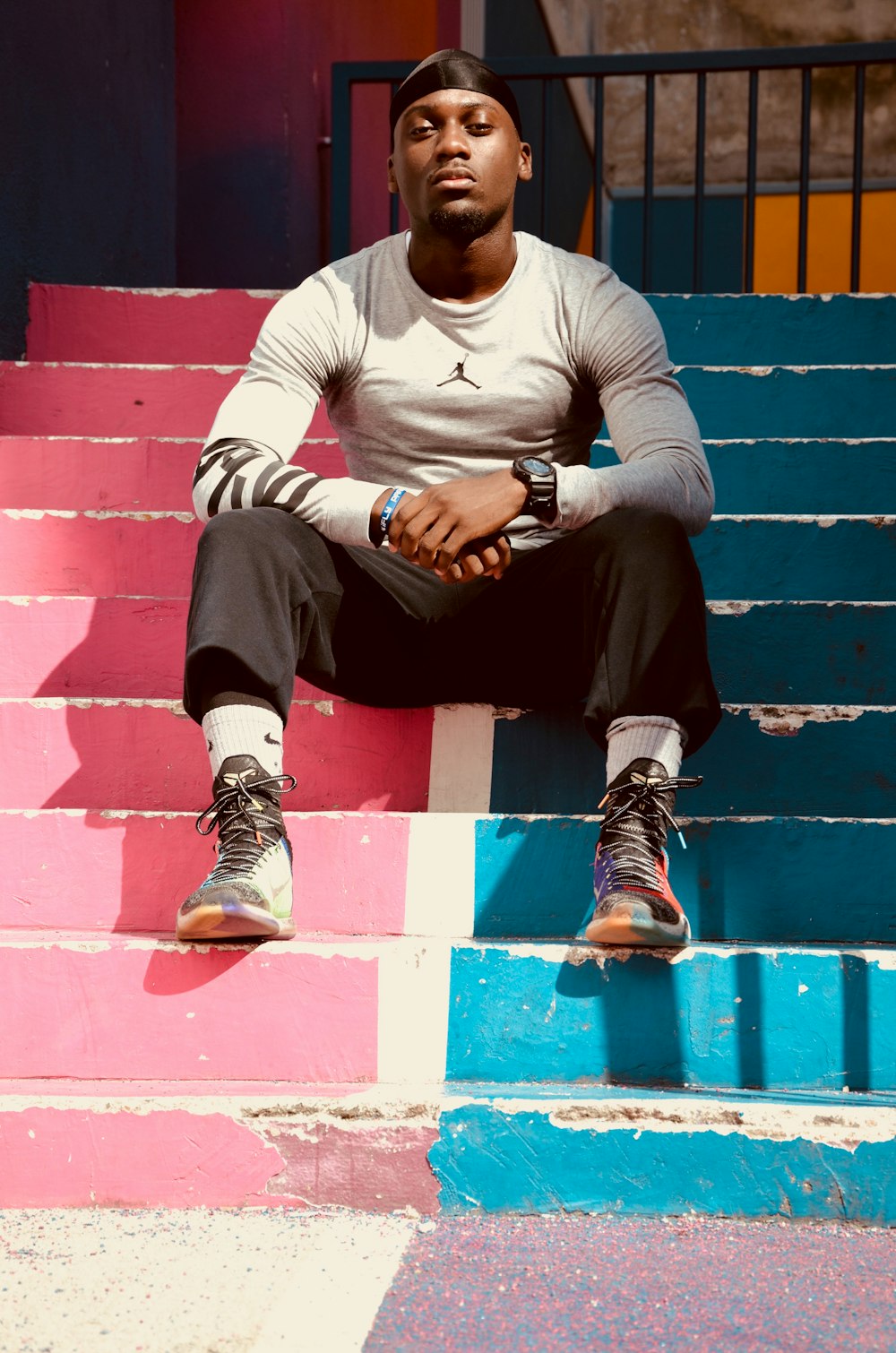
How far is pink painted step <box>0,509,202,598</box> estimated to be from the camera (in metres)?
2.44

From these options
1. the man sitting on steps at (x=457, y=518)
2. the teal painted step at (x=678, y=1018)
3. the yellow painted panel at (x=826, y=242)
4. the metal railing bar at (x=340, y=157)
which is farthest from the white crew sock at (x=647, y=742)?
the yellow painted panel at (x=826, y=242)

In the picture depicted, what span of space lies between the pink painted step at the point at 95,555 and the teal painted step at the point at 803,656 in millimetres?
995

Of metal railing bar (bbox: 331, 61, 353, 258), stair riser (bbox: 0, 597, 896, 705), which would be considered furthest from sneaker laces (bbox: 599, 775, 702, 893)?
metal railing bar (bbox: 331, 61, 353, 258)

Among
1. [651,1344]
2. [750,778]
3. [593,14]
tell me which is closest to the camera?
[651,1344]

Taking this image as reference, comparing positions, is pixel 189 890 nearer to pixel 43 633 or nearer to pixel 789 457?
pixel 43 633

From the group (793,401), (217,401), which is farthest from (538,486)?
(217,401)

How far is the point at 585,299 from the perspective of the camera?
2029mm

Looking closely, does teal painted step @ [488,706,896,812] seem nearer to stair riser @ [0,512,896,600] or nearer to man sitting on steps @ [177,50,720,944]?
man sitting on steps @ [177,50,720,944]

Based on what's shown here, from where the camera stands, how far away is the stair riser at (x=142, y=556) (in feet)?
7.66

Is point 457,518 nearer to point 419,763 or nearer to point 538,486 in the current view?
point 538,486

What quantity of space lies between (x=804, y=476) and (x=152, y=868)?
1508mm

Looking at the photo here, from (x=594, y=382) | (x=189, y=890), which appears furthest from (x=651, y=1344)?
(x=594, y=382)

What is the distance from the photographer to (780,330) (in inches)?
121

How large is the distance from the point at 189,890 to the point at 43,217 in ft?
7.12
